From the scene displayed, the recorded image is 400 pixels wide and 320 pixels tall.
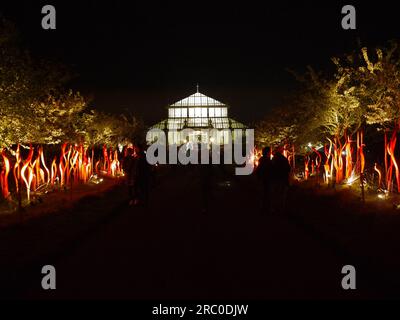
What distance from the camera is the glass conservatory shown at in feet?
275

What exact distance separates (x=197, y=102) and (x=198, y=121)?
770 centimetres

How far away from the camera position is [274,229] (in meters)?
11.6

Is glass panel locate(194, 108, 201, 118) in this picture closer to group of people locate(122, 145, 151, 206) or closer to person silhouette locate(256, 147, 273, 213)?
group of people locate(122, 145, 151, 206)

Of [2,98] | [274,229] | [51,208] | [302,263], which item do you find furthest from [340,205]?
[2,98]

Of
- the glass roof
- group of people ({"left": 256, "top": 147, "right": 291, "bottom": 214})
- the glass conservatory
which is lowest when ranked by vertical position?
group of people ({"left": 256, "top": 147, "right": 291, "bottom": 214})

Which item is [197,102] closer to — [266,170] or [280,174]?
[266,170]

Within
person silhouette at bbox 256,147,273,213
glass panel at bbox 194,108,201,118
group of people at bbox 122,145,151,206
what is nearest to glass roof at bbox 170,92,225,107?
glass panel at bbox 194,108,201,118

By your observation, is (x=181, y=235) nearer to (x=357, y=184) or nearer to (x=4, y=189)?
(x=4, y=189)

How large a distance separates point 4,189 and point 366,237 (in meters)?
11.0

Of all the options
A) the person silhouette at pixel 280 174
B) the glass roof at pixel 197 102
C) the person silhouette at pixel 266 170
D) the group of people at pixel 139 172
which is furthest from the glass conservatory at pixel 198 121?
the person silhouette at pixel 280 174

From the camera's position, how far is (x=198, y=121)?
94562 mm

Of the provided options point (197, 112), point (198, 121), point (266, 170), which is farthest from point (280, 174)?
point (197, 112)

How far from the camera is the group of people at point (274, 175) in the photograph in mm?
13420

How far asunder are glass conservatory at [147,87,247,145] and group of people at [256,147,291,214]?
2448 inches
